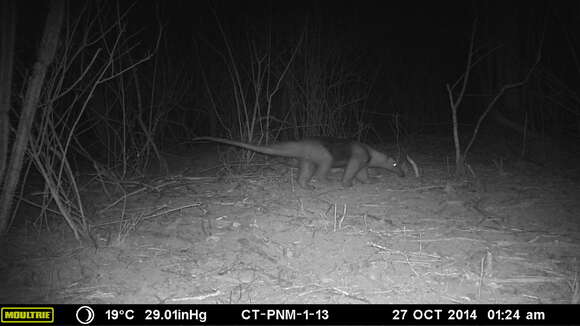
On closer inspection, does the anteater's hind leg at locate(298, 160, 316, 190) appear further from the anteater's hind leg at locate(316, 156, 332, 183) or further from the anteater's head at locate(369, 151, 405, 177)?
the anteater's head at locate(369, 151, 405, 177)

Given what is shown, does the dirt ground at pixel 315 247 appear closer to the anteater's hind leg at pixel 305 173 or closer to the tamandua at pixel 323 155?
the anteater's hind leg at pixel 305 173

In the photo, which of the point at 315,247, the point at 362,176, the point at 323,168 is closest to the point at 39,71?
the point at 315,247

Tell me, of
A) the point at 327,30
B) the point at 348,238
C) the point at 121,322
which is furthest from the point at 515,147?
the point at 121,322

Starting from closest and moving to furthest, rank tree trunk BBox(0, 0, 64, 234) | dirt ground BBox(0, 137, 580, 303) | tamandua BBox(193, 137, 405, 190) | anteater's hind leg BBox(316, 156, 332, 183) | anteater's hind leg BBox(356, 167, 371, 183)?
dirt ground BBox(0, 137, 580, 303), tree trunk BBox(0, 0, 64, 234), tamandua BBox(193, 137, 405, 190), anteater's hind leg BBox(316, 156, 332, 183), anteater's hind leg BBox(356, 167, 371, 183)

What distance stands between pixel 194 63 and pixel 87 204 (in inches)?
205

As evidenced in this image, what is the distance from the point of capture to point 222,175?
5.90m

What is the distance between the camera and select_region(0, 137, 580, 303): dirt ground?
109 inches

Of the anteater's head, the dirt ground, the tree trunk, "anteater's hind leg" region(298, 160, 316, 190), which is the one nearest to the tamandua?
"anteater's hind leg" region(298, 160, 316, 190)

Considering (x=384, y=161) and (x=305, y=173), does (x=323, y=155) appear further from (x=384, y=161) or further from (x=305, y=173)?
(x=384, y=161)

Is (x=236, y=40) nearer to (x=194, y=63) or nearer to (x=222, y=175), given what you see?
(x=194, y=63)

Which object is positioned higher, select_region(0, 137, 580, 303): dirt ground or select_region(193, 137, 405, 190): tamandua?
select_region(193, 137, 405, 190): tamandua

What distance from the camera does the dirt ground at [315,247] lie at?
9.07 ft

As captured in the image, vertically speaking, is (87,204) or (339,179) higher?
(339,179)

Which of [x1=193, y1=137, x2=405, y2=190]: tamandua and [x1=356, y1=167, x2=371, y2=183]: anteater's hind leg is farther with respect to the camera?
[x1=356, y1=167, x2=371, y2=183]: anteater's hind leg
